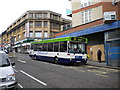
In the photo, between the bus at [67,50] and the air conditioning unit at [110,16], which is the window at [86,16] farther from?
the bus at [67,50]

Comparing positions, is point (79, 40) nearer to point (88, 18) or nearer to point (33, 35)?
point (88, 18)

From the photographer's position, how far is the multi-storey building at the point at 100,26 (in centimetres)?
1362

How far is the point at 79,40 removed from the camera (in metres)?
14.1

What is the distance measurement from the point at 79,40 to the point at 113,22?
5.20 meters

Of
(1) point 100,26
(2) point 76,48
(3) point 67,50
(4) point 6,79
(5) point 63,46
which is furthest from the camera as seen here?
→ (1) point 100,26

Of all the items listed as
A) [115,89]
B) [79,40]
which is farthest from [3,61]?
[79,40]

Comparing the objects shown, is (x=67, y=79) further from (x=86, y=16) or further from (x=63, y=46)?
(x=86, y=16)

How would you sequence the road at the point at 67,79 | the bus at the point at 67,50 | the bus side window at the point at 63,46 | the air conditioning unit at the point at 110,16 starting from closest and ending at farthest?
the road at the point at 67,79 < the bus at the point at 67,50 < the bus side window at the point at 63,46 < the air conditioning unit at the point at 110,16

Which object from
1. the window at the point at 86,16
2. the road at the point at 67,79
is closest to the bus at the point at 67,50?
the road at the point at 67,79

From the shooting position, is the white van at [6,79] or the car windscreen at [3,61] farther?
the car windscreen at [3,61]

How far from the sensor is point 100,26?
17531 mm

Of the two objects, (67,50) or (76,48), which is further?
(76,48)

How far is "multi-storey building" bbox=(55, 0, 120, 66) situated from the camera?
13619 millimetres

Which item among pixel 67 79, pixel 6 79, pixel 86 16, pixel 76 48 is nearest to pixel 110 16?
pixel 76 48
